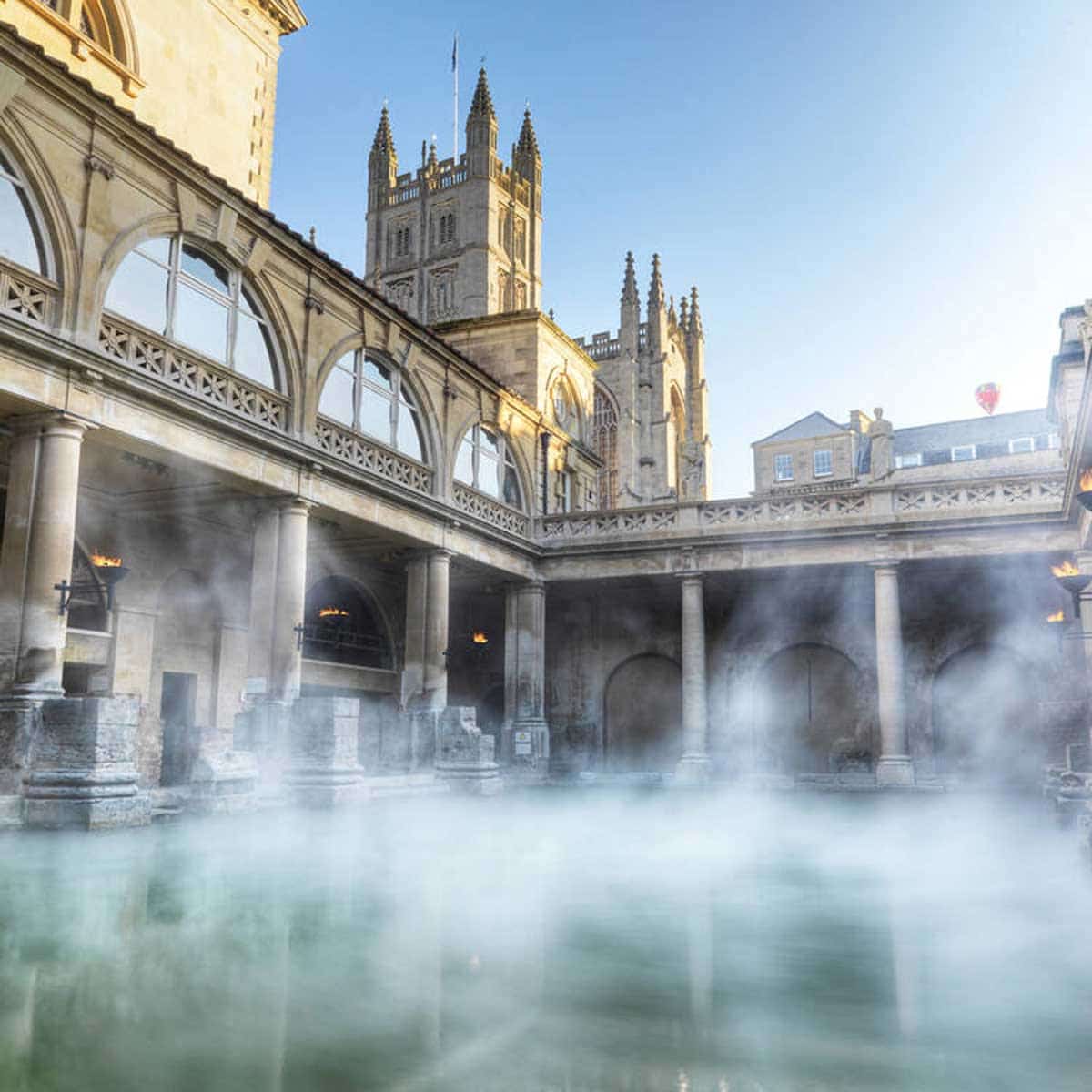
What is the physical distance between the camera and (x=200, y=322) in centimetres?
1609

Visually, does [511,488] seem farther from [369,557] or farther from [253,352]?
[253,352]

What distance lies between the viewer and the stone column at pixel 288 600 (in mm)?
16969

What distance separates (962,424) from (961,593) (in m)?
32.9

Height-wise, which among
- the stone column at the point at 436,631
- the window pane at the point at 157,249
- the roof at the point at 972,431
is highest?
the roof at the point at 972,431

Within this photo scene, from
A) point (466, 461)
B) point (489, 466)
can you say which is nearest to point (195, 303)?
point (466, 461)

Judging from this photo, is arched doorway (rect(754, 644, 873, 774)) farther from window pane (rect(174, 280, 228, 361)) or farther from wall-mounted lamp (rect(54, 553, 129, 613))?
window pane (rect(174, 280, 228, 361))

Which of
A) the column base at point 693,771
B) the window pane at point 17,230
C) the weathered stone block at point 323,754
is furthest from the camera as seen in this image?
the column base at point 693,771

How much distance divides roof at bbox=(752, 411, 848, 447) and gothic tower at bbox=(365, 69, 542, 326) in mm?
20077

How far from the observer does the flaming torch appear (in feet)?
42.2

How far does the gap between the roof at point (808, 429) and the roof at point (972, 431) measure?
3.68 meters

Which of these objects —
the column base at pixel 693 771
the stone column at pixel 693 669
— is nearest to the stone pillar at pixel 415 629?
the column base at pixel 693 771

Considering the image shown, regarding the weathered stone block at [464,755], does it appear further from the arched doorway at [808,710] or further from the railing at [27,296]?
the arched doorway at [808,710]

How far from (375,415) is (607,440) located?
48.7 meters

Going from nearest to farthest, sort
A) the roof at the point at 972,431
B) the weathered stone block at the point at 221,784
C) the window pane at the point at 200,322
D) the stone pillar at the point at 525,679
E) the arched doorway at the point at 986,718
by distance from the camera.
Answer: the weathered stone block at the point at 221,784, the window pane at the point at 200,322, the stone pillar at the point at 525,679, the arched doorway at the point at 986,718, the roof at the point at 972,431
